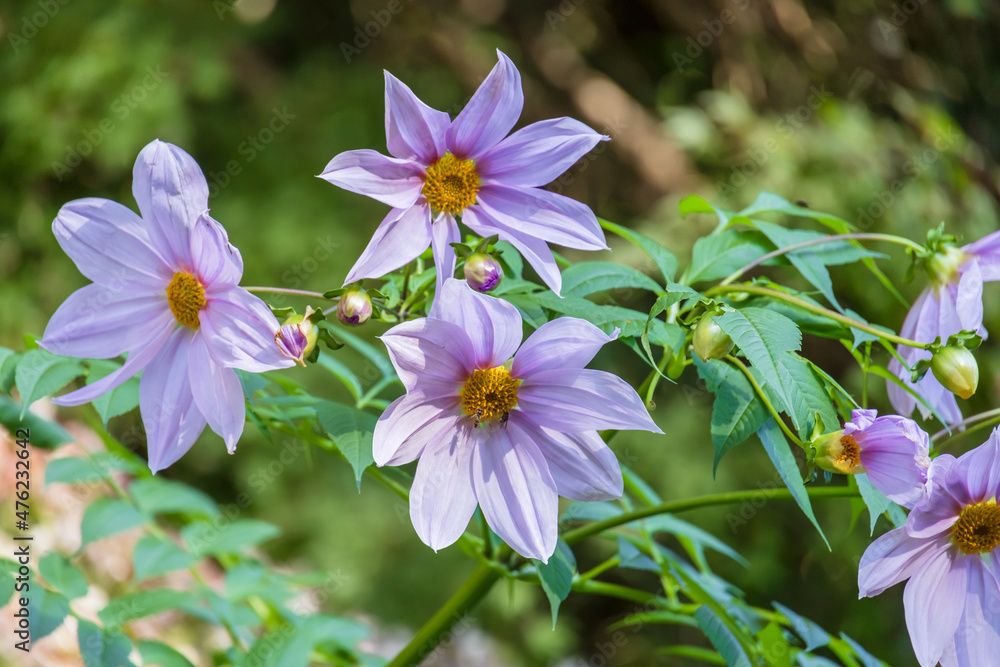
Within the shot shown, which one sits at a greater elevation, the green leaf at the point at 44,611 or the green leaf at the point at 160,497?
the green leaf at the point at 44,611

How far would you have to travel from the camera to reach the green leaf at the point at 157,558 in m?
0.70

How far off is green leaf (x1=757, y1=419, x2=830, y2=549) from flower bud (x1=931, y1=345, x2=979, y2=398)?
92 millimetres

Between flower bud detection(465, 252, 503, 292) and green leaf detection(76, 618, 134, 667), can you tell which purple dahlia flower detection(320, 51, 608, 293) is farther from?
green leaf detection(76, 618, 134, 667)

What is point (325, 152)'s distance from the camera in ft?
7.77

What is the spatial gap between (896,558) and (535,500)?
0.19 meters

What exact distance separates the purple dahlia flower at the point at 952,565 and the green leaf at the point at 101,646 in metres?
0.48

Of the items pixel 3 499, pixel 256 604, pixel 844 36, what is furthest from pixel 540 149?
pixel 844 36

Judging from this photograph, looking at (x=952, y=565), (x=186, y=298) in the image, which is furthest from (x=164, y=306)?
(x=952, y=565)

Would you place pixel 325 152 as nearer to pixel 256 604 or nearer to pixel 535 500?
pixel 256 604

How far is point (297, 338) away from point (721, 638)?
1.04ft
